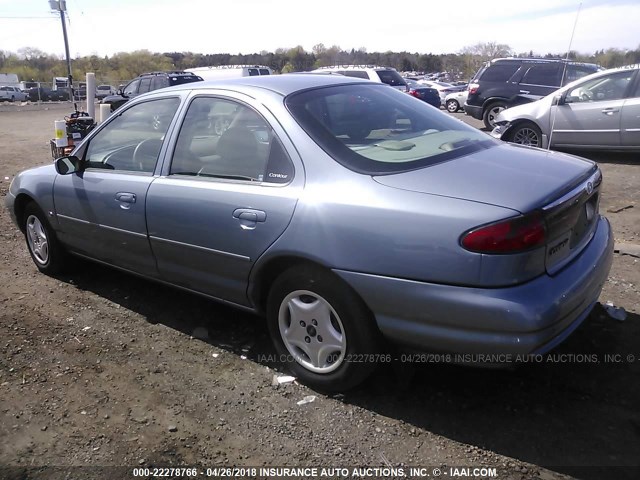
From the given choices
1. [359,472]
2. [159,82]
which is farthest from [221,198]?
[159,82]

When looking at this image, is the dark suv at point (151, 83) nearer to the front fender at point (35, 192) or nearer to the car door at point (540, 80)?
the car door at point (540, 80)

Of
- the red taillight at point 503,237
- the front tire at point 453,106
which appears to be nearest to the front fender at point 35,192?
the red taillight at point 503,237

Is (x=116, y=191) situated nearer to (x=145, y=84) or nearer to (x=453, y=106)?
(x=145, y=84)

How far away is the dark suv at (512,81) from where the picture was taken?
44.8 ft

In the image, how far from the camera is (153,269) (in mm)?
3861

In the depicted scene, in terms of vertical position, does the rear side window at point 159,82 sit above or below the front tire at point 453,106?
above

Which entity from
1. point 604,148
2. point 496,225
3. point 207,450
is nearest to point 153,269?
point 207,450

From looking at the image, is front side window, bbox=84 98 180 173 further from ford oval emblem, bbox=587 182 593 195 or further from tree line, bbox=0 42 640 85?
tree line, bbox=0 42 640 85

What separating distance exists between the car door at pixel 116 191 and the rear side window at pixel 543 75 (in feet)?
40.1

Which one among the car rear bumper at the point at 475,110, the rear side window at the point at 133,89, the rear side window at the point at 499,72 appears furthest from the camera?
the rear side window at the point at 133,89

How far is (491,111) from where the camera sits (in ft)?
47.9

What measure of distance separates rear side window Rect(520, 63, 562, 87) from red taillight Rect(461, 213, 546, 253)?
12.8 m

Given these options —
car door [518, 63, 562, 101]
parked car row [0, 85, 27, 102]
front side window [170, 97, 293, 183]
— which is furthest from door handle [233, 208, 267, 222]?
parked car row [0, 85, 27, 102]

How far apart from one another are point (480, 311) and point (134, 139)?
2.89 meters
